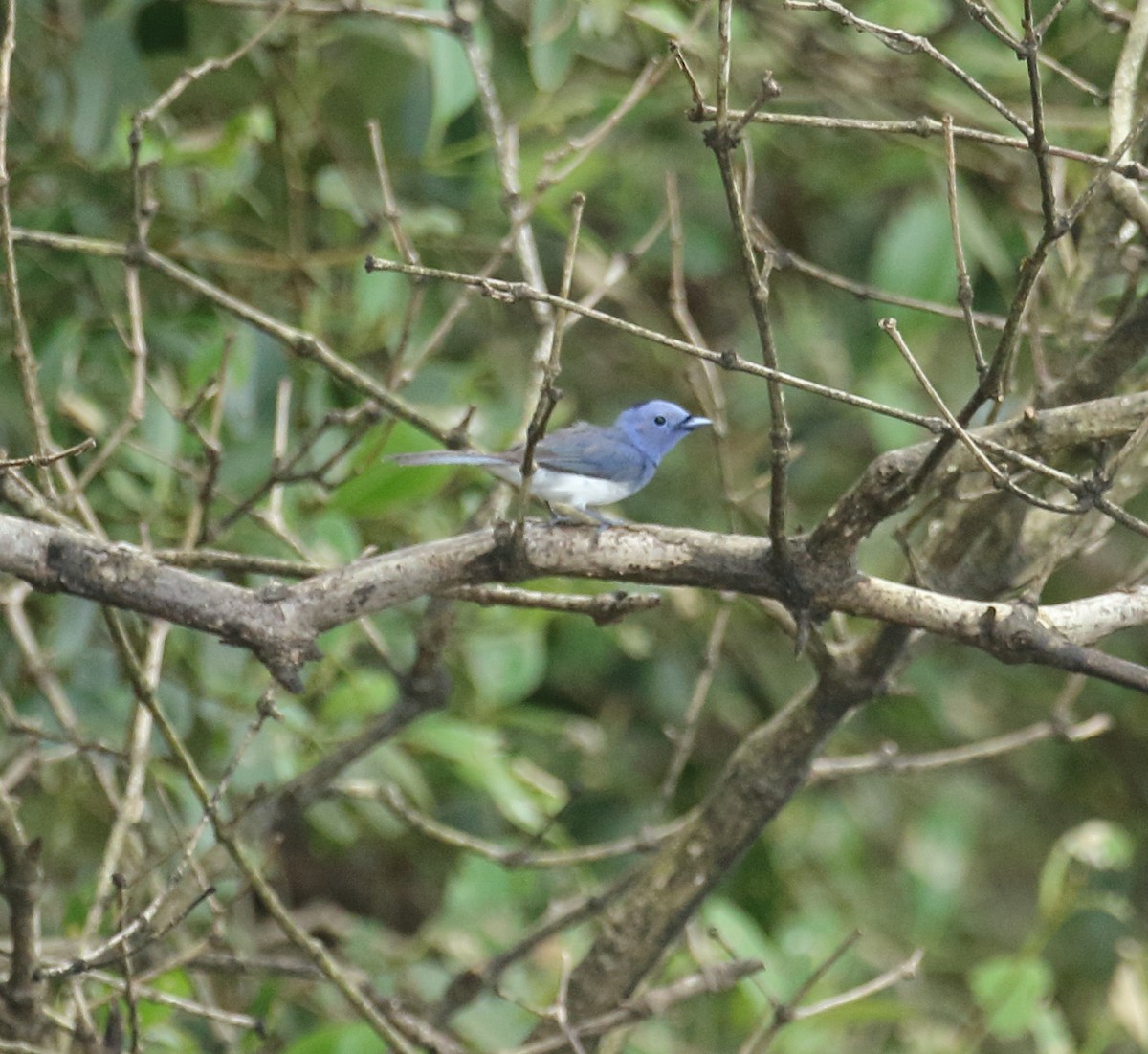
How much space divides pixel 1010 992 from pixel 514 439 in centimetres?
171

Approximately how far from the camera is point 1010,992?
3.64 m

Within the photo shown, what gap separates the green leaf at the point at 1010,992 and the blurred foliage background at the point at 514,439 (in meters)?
0.01

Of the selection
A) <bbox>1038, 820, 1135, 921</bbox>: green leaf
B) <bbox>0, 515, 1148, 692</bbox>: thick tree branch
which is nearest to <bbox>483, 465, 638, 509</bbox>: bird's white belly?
<bbox>0, 515, 1148, 692</bbox>: thick tree branch

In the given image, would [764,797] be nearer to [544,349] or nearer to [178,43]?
[544,349]

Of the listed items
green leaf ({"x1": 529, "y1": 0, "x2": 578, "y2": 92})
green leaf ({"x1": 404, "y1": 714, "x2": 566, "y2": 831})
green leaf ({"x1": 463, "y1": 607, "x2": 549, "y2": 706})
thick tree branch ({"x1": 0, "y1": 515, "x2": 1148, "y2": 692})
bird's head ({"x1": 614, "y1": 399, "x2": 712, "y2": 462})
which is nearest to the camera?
thick tree branch ({"x1": 0, "y1": 515, "x2": 1148, "y2": 692})

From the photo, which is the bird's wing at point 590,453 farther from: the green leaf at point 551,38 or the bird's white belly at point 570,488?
the green leaf at point 551,38

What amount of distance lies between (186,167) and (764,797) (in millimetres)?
1710

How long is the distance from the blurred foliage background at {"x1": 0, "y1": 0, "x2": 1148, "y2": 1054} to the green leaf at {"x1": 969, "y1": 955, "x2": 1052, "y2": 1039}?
0.01m

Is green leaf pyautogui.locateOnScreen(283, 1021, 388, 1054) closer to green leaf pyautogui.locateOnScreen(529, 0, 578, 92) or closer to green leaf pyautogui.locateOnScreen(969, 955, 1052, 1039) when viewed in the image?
green leaf pyautogui.locateOnScreen(969, 955, 1052, 1039)

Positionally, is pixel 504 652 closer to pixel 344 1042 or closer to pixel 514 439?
pixel 514 439

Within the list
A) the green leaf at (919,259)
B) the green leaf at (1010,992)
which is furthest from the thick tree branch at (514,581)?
the green leaf at (1010,992)

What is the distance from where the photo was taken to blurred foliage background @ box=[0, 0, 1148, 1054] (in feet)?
10.2

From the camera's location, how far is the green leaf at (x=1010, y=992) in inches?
141

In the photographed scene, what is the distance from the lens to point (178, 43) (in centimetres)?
350
